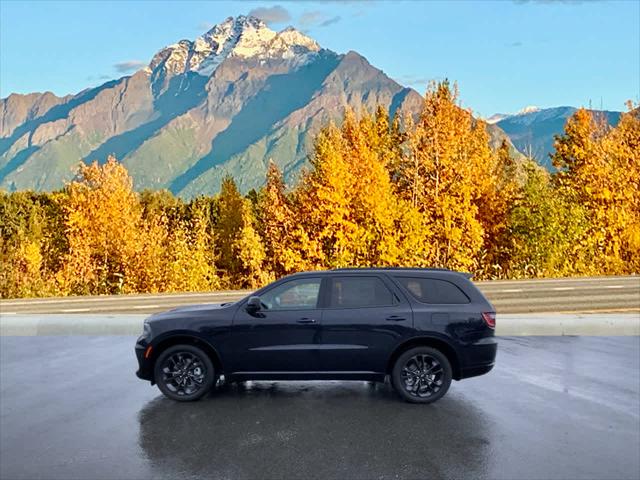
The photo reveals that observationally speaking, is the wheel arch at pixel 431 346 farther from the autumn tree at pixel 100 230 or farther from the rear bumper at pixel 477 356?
the autumn tree at pixel 100 230

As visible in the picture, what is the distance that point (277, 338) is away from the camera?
8062 millimetres

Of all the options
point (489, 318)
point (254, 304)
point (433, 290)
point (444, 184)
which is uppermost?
point (444, 184)

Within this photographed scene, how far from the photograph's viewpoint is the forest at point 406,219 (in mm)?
30016

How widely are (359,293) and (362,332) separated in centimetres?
52

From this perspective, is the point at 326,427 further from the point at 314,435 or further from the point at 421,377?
the point at 421,377

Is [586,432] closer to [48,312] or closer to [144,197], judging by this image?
[48,312]

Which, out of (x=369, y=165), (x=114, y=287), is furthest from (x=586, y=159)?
(x=114, y=287)

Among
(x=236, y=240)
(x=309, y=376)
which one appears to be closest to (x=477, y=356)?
(x=309, y=376)

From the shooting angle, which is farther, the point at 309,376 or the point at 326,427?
the point at 309,376

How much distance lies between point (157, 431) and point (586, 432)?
15.3 feet

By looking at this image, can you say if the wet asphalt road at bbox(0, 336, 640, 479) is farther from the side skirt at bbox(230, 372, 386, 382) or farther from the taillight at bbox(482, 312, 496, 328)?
the taillight at bbox(482, 312, 496, 328)

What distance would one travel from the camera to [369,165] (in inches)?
1275

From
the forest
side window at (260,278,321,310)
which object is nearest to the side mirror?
side window at (260,278,321,310)

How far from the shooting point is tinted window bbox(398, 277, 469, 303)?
26.8 ft
